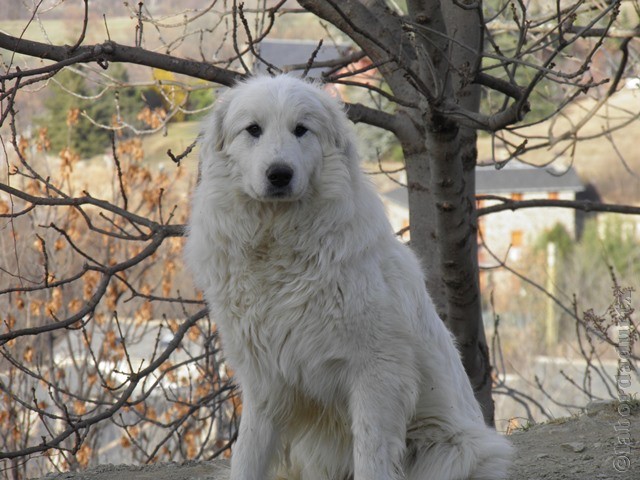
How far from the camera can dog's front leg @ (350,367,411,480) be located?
3591 mm

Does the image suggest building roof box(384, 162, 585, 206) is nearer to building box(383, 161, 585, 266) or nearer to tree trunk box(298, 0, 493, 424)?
building box(383, 161, 585, 266)

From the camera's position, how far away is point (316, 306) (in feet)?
11.7

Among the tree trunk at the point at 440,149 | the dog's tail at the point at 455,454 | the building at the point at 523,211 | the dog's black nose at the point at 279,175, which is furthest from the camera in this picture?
the building at the point at 523,211

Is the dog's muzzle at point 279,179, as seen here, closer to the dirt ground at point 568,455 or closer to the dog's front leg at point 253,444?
the dog's front leg at point 253,444

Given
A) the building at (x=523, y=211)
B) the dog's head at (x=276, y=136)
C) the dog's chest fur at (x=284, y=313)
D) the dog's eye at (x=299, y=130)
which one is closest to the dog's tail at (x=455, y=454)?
the dog's chest fur at (x=284, y=313)

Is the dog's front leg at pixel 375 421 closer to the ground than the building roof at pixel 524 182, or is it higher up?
closer to the ground

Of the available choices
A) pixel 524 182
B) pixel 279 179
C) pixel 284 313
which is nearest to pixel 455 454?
pixel 284 313

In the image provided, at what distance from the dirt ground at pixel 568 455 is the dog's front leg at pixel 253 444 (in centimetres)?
37

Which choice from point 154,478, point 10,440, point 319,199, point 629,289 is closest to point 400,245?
point 319,199

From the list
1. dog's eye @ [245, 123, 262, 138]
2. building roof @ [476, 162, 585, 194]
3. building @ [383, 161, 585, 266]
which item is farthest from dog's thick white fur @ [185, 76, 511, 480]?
Result: building roof @ [476, 162, 585, 194]

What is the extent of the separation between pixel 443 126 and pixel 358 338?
1383 millimetres

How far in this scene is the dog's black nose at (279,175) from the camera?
353 centimetres

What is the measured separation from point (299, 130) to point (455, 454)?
1.69 meters

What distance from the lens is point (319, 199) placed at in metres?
3.73
